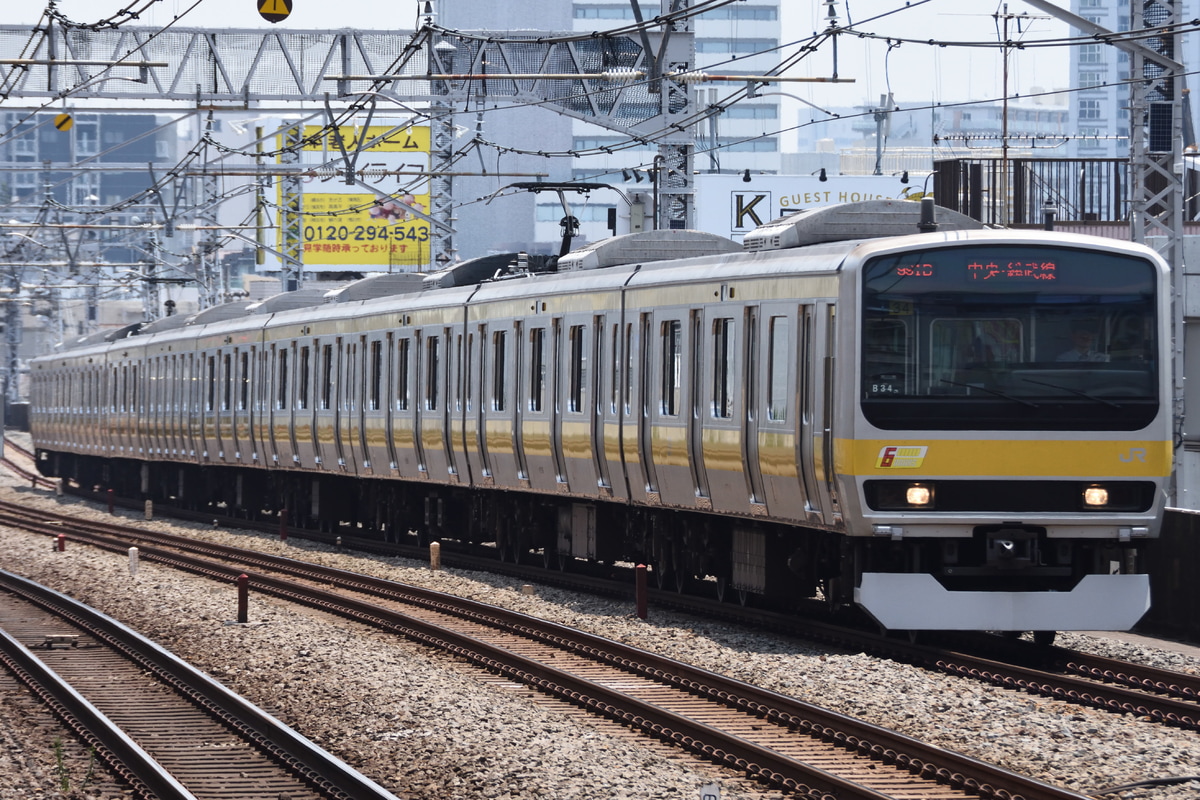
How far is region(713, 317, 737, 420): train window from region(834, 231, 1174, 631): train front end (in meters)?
2.21

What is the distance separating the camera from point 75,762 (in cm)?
1162

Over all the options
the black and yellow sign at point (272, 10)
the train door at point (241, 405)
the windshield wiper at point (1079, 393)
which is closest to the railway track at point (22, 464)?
the train door at point (241, 405)

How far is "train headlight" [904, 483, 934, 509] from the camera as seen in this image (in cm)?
1377

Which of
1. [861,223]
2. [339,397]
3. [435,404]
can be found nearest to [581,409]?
[861,223]

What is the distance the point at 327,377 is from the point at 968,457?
16.3m

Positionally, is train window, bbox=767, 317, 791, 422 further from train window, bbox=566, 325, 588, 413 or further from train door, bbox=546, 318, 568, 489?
train door, bbox=546, 318, 568, 489

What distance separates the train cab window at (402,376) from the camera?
2516 cm

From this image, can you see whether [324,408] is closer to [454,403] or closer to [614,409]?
[454,403]

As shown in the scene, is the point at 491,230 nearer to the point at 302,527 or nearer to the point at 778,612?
the point at 302,527

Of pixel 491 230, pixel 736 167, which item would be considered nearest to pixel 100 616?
pixel 491 230

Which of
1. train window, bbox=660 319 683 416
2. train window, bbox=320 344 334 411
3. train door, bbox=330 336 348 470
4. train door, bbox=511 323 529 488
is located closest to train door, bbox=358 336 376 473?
train door, bbox=330 336 348 470

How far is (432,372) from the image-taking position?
24.3m

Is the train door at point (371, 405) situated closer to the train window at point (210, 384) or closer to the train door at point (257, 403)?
the train door at point (257, 403)

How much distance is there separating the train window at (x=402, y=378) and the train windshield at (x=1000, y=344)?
39.8 ft
